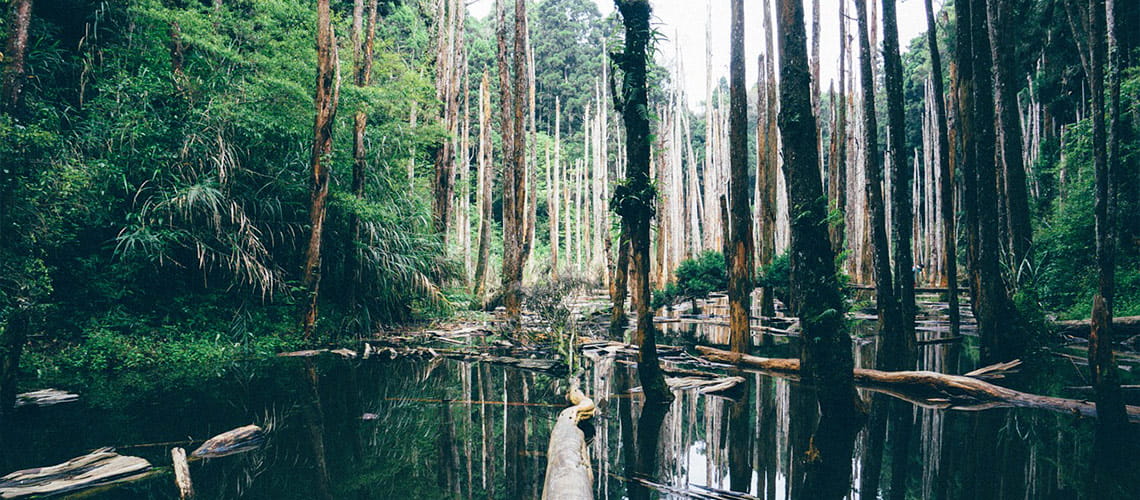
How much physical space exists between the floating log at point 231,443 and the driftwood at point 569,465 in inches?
98.2

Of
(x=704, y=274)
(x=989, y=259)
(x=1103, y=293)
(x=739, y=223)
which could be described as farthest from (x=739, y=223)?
(x=704, y=274)

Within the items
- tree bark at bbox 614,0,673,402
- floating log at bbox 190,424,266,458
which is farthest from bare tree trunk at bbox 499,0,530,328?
floating log at bbox 190,424,266,458

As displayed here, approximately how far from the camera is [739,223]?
8.81m

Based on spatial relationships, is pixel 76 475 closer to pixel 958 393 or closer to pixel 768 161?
pixel 958 393

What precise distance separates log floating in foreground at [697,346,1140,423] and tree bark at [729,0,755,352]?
1.98 metres

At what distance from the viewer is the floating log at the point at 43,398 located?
599cm

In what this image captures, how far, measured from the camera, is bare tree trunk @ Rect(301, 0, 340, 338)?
421 inches

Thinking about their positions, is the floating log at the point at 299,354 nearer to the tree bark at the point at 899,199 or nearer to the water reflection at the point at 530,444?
the water reflection at the point at 530,444

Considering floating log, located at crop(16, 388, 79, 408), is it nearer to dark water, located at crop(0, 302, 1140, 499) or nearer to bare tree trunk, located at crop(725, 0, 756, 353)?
dark water, located at crop(0, 302, 1140, 499)

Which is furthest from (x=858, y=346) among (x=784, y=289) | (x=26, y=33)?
(x=26, y=33)

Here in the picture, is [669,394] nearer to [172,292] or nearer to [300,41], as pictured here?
[172,292]

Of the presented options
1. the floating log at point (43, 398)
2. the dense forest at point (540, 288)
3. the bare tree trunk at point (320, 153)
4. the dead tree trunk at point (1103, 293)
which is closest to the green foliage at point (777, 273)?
the dense forest at point (540, 288)

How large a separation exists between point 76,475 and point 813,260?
5.65 metres

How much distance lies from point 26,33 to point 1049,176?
24.1 metres
